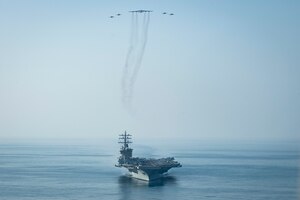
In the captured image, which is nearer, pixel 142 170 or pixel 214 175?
pixel 142 170

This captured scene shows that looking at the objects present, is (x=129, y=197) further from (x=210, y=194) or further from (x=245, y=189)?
(x=245, y=189)

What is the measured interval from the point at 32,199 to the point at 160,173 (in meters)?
16.6

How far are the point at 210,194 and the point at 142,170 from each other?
34.9 feet

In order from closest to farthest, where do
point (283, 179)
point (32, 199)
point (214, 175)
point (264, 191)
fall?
point (32, 199), point (264, 191), point (283, 179), point (214, 175)

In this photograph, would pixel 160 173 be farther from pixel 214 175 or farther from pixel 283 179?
pixel 283 179

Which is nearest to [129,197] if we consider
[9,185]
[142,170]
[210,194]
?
[210,194]

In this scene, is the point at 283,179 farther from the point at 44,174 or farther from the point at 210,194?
the point at 44,174

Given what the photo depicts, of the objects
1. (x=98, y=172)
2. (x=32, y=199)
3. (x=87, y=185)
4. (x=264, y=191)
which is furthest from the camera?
(x=98, y=172)

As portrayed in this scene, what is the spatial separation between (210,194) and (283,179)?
546 inches

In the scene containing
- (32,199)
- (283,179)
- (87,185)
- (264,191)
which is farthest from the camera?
(283,179)

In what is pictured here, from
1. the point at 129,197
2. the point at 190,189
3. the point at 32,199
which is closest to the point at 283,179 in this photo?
the point at 190,189

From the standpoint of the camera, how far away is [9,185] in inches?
1859

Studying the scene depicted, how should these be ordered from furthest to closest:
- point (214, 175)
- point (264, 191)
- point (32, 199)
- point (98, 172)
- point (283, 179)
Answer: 1. point (98, 172)
2. point (214, 175)
3. point (283, 179)
4. point (264, 191)
5. point (32, 199)

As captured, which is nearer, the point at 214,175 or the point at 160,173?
the point at 160,173
